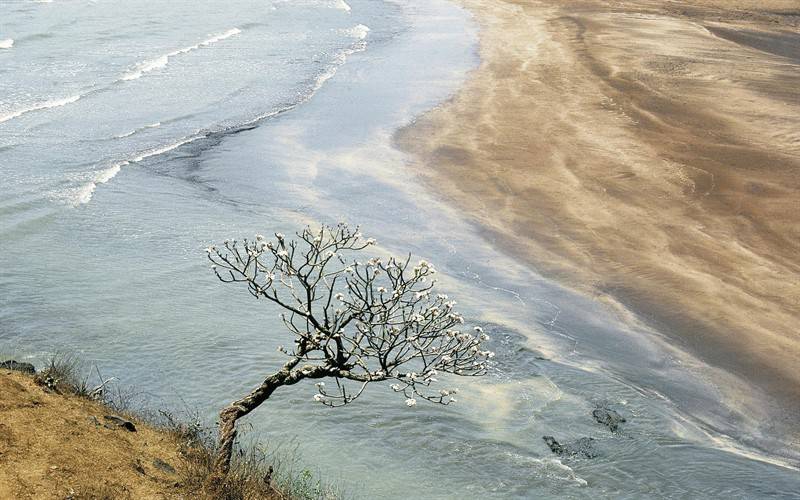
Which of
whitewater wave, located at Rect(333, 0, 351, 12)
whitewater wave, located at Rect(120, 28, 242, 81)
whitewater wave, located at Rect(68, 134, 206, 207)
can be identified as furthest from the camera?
whitewater wave, located at Rect(333, 0, 351, 12)

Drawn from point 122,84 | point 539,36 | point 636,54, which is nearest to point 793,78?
point 636,54

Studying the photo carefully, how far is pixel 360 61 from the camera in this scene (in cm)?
3584

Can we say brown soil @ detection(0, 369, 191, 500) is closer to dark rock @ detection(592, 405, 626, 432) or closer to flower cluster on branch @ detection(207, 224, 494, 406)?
flower cluster on branch @ detection(207, 224, 494, 406)

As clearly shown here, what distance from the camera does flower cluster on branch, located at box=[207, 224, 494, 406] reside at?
8273mm

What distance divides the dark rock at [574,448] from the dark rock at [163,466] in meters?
4.88

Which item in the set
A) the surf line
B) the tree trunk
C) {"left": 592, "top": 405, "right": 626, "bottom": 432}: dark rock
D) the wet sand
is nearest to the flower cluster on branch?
the tree trunk

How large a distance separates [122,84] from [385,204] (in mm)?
14521

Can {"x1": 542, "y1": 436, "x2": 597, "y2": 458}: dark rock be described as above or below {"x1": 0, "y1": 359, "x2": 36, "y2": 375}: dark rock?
below

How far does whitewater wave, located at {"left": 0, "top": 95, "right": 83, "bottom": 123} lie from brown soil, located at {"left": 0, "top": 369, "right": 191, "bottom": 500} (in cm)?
1851

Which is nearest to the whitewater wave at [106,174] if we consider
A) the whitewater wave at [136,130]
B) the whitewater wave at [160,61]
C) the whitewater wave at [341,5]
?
the whitewater wave at [136,130]

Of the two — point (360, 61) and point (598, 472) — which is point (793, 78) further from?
point (598, 472)

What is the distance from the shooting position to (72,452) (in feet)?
26.6

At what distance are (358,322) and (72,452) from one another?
5.08 m

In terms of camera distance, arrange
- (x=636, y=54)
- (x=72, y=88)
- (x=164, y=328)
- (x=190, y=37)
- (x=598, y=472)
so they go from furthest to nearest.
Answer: (x=190, y=37) → (x=636, y=54) → (x=72, y=88) → (x=164, y=328) → (x=598, y=472)
